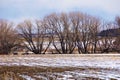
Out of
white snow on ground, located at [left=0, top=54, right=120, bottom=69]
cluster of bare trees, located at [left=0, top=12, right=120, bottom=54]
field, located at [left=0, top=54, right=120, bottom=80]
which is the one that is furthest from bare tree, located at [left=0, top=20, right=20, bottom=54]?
field, located at [left=0, top=54, right=120, bottom=80]

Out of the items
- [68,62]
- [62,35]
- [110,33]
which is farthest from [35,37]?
[68,62]

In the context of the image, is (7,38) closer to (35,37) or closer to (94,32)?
(35,37)

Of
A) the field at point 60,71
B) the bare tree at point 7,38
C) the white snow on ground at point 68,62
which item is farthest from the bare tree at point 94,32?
the field at point 60,71

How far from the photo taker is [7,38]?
70438 millimetres

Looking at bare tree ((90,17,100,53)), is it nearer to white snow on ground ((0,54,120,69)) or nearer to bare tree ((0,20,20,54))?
bare tree ((0,20,20,54))

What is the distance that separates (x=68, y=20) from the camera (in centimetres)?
7369

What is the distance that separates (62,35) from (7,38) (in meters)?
11.2

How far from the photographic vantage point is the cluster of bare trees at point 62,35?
71.1 m

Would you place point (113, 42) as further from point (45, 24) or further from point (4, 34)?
point (4, 34)

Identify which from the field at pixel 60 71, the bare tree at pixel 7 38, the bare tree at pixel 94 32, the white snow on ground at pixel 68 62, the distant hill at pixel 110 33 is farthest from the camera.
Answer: the distant hill at pixel 110 33

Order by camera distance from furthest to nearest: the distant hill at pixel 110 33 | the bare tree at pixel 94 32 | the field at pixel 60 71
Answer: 1. the distant hill at pixel 110 33
2. the bare tree at pixel 94 32
3. the field at pixel 60 71

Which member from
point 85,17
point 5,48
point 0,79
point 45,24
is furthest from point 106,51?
point 0,79

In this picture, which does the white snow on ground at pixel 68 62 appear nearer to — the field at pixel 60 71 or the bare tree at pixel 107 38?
the field at pixel 60 71

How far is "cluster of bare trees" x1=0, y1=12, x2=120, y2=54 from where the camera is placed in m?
71.1
